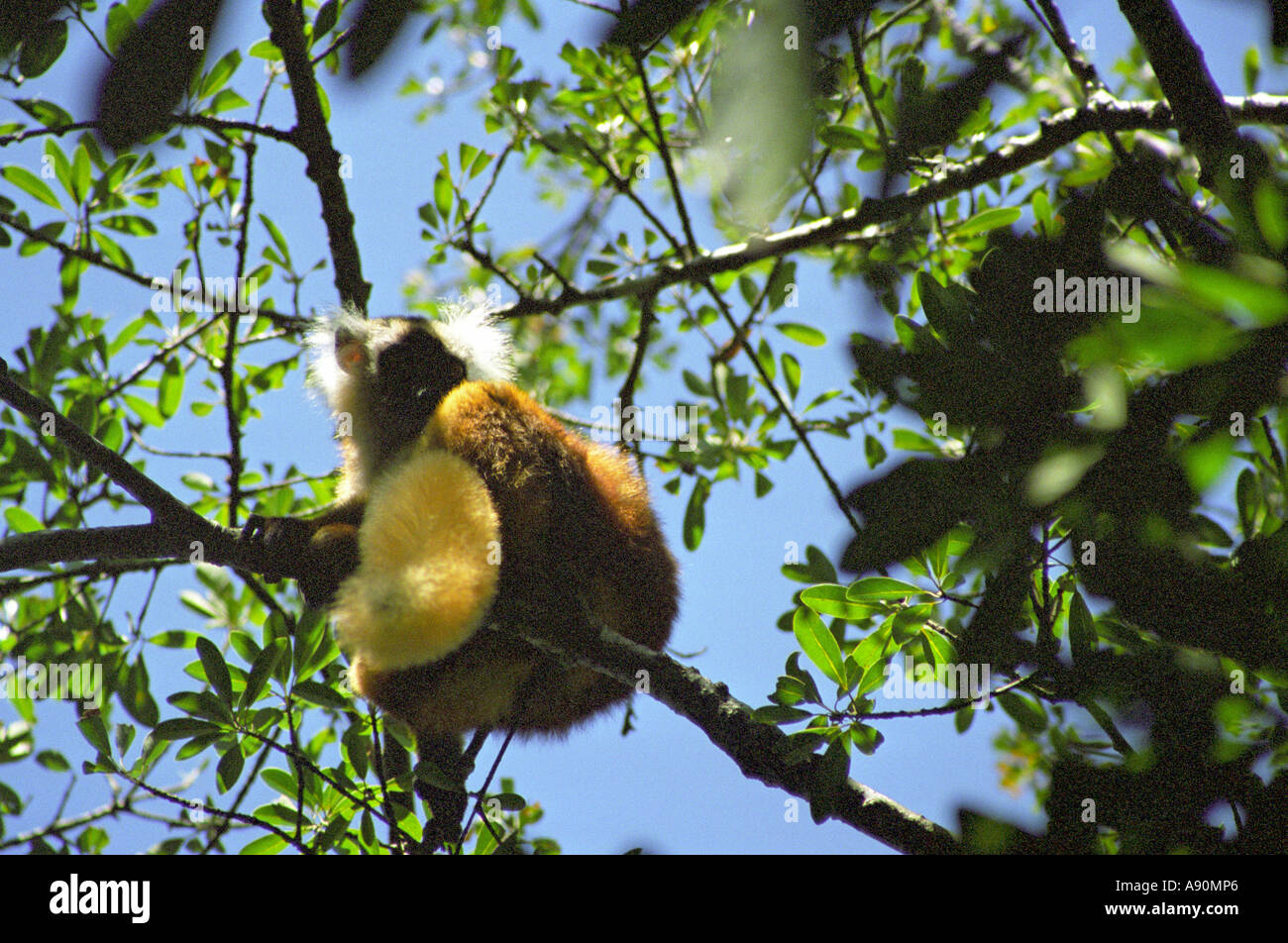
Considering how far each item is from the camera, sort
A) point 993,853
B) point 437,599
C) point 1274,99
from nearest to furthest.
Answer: point 993,853
point 437,599
point 1274,99

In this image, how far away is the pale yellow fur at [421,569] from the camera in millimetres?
2455

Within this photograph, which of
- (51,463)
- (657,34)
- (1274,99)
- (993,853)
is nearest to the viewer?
(657,34)

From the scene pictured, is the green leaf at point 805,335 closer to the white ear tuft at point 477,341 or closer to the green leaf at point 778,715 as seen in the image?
the white ear tuft at point 477,341

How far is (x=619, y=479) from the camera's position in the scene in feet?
12.5

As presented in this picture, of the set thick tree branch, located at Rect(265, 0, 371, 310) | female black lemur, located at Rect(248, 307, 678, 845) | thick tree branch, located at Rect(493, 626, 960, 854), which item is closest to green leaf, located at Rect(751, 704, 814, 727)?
thick tree branch, located at Rect(493, 626, 960, 854)

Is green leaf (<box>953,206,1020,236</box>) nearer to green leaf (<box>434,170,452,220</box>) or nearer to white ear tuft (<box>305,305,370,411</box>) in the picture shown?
green leaf (<box>434,170,452,220</box>)

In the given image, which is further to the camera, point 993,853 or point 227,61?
point 227,61

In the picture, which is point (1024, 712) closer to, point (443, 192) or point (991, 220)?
point (991, 220)

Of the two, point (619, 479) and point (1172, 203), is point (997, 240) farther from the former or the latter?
point (619, 479)

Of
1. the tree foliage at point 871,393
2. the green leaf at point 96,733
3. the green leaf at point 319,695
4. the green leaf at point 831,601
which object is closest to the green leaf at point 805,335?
the tree foliage at point 871,393

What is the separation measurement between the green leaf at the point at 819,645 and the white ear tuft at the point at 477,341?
2.68 m

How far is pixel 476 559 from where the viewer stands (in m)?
2.67

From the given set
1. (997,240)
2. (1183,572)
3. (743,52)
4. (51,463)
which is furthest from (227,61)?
(1183,572)

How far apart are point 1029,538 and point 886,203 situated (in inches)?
72.3
